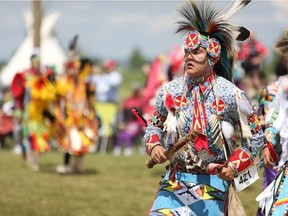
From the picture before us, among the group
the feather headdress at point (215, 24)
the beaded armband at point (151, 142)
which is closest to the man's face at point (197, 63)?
the feather headdress at point (215, 24)

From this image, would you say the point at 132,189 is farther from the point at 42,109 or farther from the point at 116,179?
the point at 42,109

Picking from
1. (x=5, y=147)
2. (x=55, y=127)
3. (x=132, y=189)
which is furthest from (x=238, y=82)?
(x=5, y=147)

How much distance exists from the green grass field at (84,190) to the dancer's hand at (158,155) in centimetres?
325

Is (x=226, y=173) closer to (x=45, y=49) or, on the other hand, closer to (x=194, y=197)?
(x=194, y=197)

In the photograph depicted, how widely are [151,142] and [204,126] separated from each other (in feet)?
1.09

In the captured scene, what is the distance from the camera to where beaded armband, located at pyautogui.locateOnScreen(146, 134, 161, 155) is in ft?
13.0

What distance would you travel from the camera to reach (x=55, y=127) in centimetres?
1077

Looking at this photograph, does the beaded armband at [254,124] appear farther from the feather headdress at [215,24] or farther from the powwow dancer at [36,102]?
the powwow dancer at [36,102]

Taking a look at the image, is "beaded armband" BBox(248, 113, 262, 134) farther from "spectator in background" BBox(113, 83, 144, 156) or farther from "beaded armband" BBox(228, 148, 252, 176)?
"spectator in background" BBox(113, 83, 144, 156)

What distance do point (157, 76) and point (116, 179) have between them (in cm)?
175

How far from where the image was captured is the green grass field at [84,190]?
24.0 feet

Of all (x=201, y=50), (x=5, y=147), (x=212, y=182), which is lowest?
(x=5, y=147)

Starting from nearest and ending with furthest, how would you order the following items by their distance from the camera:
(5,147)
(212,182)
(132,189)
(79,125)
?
(212,182), (132,189), (79,125), (5,147)

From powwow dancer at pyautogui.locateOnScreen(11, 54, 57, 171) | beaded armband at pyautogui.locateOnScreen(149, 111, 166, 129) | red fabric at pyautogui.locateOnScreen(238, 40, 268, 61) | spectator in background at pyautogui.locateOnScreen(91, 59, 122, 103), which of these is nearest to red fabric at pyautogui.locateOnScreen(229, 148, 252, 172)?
beaded armband at pyautogui.locateOnScreen(149, 111, 166, 129)
